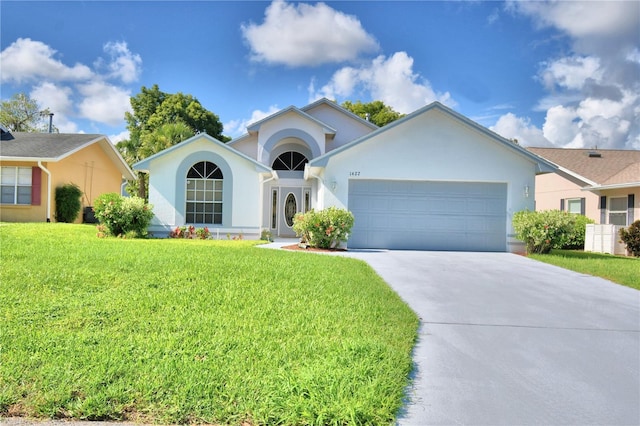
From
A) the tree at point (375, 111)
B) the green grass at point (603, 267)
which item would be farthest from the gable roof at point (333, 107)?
the tree at point (375, 111)

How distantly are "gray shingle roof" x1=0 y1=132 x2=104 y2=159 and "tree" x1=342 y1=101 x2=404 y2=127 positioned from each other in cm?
2389

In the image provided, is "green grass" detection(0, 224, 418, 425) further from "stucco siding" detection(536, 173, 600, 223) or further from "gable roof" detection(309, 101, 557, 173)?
"stucco siding" detection(536, 173, 600, 223)

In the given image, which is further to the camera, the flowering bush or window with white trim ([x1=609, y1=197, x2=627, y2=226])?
window with white trim ([x1=609, y1=197, x2=627, y2=226])

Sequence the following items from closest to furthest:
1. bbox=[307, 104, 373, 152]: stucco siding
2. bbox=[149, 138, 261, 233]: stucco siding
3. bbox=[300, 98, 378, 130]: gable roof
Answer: bbox=[149, 138, 261, 233]: stucco siding, bbox=[300, 98, 378, 130]: gable roof, bbox=[307, 104, 373, 152]: stucco siding

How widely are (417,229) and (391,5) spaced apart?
779 cm

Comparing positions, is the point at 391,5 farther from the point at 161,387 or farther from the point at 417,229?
the point at 161,387

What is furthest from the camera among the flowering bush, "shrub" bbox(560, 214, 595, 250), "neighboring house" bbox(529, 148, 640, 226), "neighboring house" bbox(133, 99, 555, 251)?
"shrub" bbox(560, 214, 595, 250)

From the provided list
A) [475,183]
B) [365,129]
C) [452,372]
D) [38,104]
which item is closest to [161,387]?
Answer: [452,372]

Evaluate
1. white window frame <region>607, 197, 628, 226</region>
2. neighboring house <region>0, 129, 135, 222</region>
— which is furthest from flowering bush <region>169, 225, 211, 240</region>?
white window frame <region>607, 197, 628, 226</region>

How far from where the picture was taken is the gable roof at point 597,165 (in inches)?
753

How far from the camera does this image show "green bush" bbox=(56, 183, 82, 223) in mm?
20516

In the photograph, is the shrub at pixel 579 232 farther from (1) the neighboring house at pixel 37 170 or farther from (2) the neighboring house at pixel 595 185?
(1) the neighboring house at pixel 37 170

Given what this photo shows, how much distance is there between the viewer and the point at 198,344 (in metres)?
4.71

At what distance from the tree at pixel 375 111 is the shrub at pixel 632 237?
25165mm
